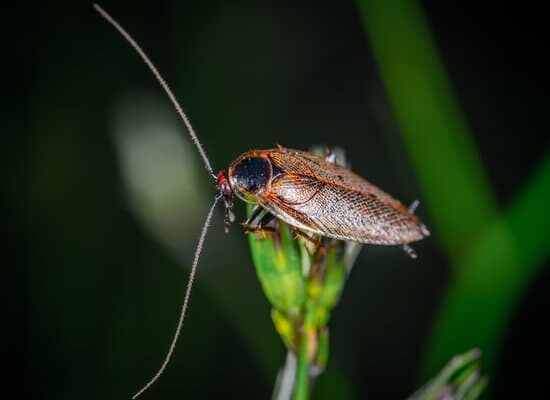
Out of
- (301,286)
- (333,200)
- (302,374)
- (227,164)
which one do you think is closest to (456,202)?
(333,200)

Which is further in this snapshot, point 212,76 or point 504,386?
point 212,76

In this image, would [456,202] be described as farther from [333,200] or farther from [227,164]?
[227,164]

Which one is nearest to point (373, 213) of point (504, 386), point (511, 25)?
point (504, 386)

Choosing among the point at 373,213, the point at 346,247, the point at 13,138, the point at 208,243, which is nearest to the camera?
the point at 346,247

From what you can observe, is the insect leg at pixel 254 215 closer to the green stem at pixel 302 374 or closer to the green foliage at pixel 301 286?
the green foliage at pixel 301 286

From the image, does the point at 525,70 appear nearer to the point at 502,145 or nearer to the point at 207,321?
the point at 502,145

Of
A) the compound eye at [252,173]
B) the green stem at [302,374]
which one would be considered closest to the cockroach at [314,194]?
the compound eye at [252,173]

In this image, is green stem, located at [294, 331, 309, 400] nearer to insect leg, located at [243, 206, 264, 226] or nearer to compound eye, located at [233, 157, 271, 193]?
insect leg, located at [243, 206, 264, 226]
